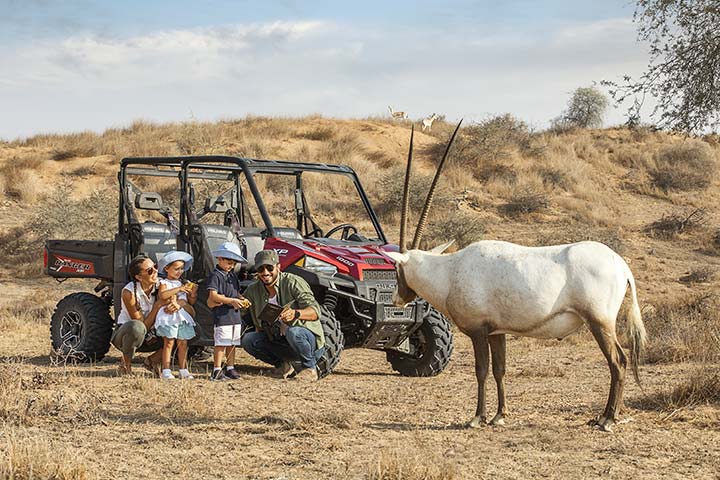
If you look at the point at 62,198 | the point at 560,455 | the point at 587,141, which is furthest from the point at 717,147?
the point at 560,455

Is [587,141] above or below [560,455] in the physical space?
above

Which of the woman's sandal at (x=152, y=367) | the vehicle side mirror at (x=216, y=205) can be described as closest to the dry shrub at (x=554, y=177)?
the vehicle side mirror at (x=216, y=205)

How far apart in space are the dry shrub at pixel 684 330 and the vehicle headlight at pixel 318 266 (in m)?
3.97

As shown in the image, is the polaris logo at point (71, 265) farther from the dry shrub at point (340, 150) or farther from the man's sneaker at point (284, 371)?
the dry shrub at point (340, 150)

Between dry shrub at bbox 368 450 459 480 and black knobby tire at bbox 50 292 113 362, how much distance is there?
6.59m

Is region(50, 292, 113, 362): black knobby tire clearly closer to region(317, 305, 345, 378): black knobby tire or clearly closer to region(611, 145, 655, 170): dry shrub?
region(317, 305, 345, 378): black knobby tire

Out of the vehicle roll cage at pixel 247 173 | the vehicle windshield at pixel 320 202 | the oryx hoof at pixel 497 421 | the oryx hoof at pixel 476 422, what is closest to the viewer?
the oryx hoof at pixel 476 422

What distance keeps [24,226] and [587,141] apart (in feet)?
78.3

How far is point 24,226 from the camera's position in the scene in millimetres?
25375

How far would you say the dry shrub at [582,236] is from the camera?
82.9 ft

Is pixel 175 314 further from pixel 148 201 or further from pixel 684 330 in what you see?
pixel 684 330

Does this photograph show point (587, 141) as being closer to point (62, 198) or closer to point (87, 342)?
point (62, 198)

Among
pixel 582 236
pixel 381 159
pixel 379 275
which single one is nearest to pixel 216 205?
pixel 379 275

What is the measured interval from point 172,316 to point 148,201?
202 centimetres
